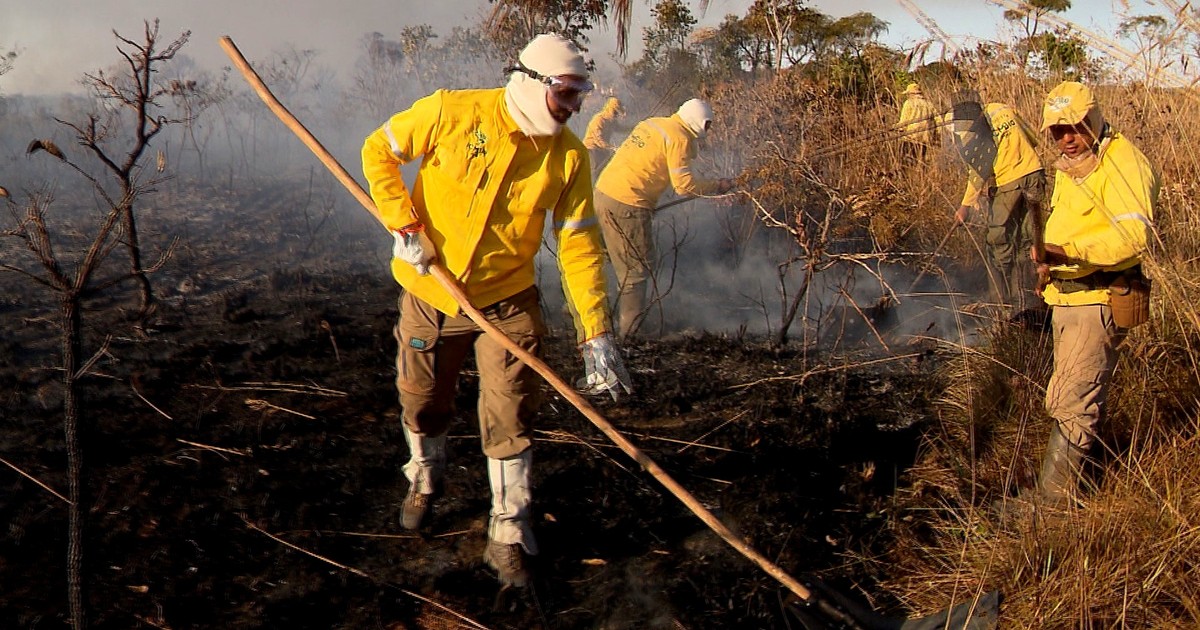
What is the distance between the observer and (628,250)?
21.5 ft

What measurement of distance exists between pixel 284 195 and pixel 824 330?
709cm

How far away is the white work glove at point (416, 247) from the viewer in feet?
10.4

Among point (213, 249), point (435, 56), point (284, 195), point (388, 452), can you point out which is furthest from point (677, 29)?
point (388, 452)

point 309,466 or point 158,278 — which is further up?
point 158,278

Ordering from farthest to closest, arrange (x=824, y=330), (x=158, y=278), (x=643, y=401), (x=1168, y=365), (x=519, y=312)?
(x=158, y=278) < (x=824, y=330) < (x=643, y=401) < (x=1168, y=365) < (x=519, y=312)

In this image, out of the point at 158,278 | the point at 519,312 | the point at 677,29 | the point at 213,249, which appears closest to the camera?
the point at 519,312

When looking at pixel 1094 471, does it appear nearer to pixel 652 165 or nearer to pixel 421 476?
pixel 421 476

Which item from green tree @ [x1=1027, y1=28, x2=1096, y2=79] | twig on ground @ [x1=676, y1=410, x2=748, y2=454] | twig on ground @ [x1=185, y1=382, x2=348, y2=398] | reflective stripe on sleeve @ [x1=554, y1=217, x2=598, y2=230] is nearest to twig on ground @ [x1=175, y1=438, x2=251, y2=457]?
twig on ground @ [x1=185, y1=382, x2=348, y2=398]

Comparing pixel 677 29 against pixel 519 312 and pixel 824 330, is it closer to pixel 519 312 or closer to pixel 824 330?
pixel 824 330

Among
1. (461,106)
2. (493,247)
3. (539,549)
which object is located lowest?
(539,549)

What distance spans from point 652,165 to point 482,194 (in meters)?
3.53

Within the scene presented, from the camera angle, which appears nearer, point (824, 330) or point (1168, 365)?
point (1168, 365)

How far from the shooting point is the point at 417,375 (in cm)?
344

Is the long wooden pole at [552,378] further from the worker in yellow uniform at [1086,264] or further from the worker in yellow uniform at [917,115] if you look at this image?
the worker in yellow uniform at [917,115]
